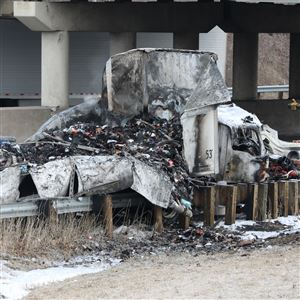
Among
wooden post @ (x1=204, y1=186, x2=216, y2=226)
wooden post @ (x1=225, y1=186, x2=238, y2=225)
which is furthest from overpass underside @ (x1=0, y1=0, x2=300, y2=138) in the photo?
wooden post @ (x1=204, y1=186, x2=216, y2=226)

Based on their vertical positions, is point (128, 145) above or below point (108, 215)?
above

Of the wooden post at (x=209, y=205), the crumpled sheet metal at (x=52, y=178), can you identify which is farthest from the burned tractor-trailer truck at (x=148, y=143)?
the wooden post at (x=209, y=205)

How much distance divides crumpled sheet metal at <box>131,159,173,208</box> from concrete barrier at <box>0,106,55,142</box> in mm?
9741

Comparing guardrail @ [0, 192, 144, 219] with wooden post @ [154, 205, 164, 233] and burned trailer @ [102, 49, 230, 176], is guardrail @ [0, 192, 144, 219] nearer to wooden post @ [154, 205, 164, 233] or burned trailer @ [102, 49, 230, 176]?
wooden post @ [154, 205, 164, 233]

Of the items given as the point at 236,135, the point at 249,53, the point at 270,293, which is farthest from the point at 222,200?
the point at 249,53

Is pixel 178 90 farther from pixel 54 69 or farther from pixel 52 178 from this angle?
pixel 54 69

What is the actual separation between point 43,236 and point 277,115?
22.5m

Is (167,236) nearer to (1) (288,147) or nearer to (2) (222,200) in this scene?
(2) (222,200)

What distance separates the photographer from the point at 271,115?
3334 centimetres

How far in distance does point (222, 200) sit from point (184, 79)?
2.41m

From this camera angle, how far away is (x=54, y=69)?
29.0 metres

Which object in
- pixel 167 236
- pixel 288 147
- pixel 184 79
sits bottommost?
pixel 167 236

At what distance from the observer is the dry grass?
11461 mm

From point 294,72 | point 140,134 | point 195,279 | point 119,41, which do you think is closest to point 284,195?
point 140,134
